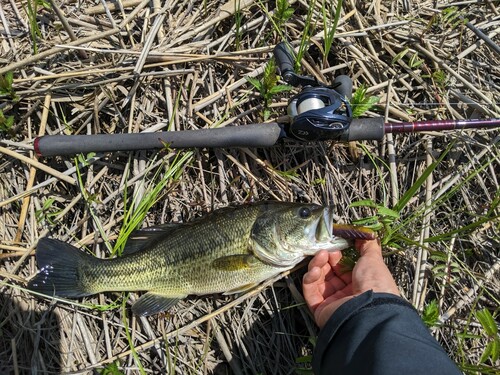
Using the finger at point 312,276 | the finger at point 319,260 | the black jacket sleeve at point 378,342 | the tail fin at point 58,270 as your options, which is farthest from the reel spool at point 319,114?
the tail fin at point 58,270

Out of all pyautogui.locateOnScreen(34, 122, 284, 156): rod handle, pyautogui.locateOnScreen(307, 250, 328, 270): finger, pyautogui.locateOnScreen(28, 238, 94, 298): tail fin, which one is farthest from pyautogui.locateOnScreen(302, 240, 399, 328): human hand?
pyautogui.locateOnScreen(28, 238, 94, 298): tail fin

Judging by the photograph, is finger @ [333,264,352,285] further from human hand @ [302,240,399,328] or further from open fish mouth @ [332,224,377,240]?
open fish mouth @ [332,224,377,240]

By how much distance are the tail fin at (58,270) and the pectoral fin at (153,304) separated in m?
0.39

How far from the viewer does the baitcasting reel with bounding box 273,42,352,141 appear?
3.01 m

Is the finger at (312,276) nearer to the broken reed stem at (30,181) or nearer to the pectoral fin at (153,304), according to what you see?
the pectoral fin at (153,304)

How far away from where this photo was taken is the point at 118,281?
3295 mm

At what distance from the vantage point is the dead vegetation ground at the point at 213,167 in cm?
348

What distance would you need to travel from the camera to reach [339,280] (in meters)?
3.42

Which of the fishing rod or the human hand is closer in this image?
the human hand

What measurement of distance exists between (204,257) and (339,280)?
3.48ft

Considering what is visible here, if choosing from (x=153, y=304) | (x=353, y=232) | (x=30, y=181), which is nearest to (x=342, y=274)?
(x=353, y=232)

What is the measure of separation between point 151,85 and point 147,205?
1.03 m

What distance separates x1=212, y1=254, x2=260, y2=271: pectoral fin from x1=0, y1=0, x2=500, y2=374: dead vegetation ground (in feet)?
1.35

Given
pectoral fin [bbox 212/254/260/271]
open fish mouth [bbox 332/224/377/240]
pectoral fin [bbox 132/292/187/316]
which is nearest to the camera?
open fish mouth [bbox 332/224/377/240]
